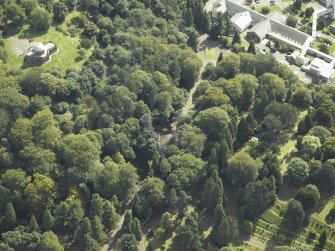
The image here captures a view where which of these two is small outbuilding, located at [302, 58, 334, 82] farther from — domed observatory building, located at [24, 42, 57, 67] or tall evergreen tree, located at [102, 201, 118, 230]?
tall evergreen tree, located at [102, 201, 118, 230]

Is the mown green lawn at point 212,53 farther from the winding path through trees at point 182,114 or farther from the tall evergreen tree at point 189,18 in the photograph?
the tall evergreen tree at point 189,18

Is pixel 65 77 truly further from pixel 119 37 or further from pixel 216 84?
pixel 216 84

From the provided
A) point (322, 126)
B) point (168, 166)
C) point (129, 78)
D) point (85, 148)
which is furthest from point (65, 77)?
point (322, 126)

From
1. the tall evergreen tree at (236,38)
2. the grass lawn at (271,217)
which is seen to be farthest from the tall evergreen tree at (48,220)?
the tall evergreen tree at (236,38)

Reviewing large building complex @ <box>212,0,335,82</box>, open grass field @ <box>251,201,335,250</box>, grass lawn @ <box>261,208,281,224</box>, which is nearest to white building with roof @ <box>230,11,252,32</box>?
large building complex @ <box>212,0,335,82</box>

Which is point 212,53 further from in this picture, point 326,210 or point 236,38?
point 326,210
